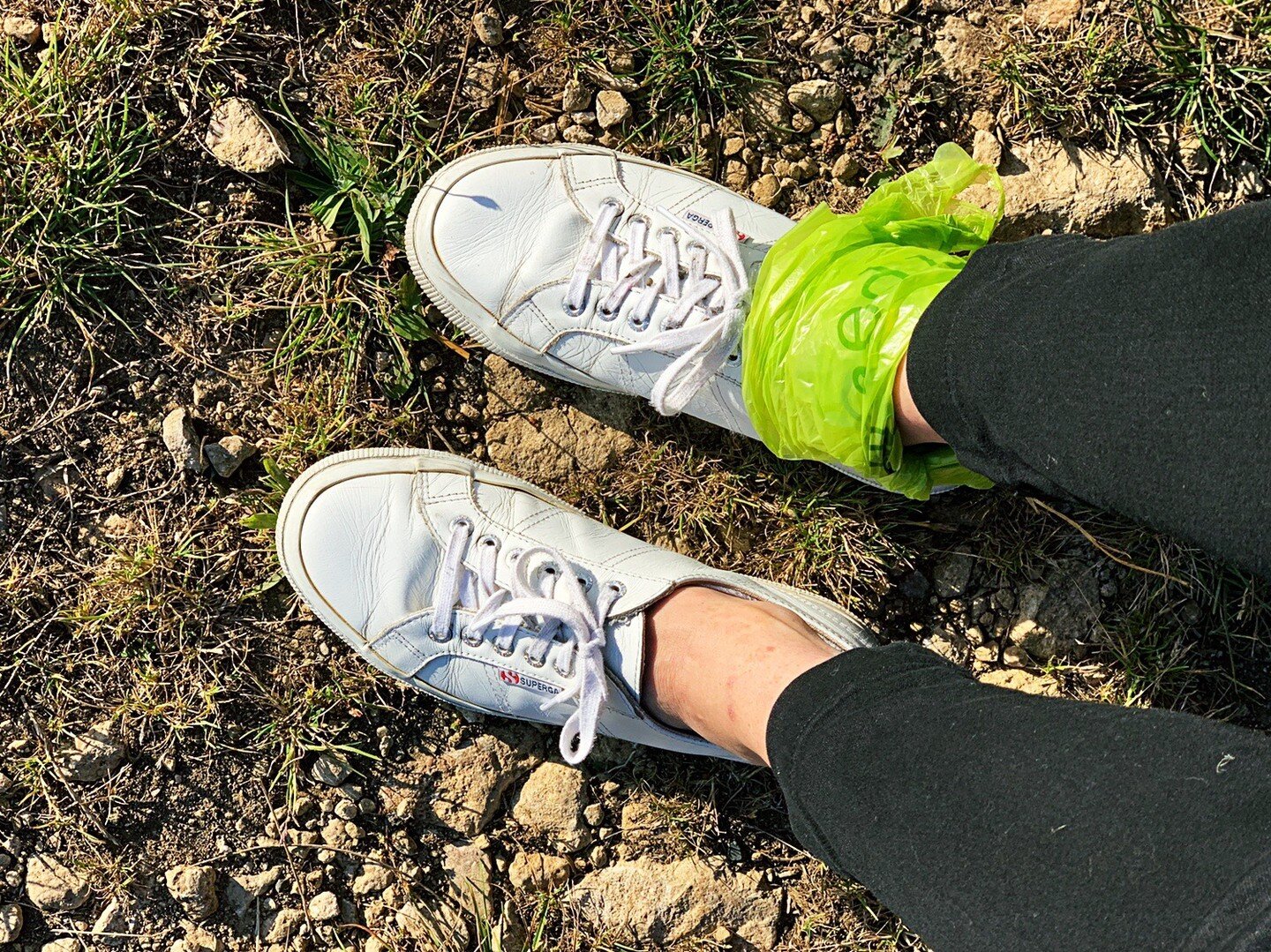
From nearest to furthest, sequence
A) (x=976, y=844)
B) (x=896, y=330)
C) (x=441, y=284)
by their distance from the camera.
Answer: (x=976, y=844) → (x=896, y=330) → (x=441, y=284)

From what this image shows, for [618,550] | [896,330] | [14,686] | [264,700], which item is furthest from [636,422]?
[14,686]

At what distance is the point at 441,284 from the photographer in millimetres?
2107

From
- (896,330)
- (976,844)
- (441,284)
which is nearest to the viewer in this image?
(976,844)

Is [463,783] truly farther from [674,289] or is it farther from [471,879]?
[674,289]

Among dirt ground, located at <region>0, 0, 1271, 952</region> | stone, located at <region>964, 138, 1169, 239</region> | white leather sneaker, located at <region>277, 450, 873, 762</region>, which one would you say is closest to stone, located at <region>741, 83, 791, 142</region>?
dirt ground, located at <region>0, 0, 1271, 952</region>

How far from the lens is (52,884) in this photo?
219 cm

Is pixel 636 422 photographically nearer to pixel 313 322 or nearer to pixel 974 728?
pixel 313 322

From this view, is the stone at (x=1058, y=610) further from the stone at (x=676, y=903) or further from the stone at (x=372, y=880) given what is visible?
the stone at (x=372, y=880)

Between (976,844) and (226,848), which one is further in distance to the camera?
(226,848)

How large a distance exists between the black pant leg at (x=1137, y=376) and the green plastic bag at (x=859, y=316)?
0.20 metres

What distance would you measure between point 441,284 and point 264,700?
965 mm

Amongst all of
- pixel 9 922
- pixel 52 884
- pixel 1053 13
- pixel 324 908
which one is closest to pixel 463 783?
pixel 324 908

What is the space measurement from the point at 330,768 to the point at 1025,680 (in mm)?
1505

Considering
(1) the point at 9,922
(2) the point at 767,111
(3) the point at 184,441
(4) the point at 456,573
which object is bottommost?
(1) the point at 9,922
